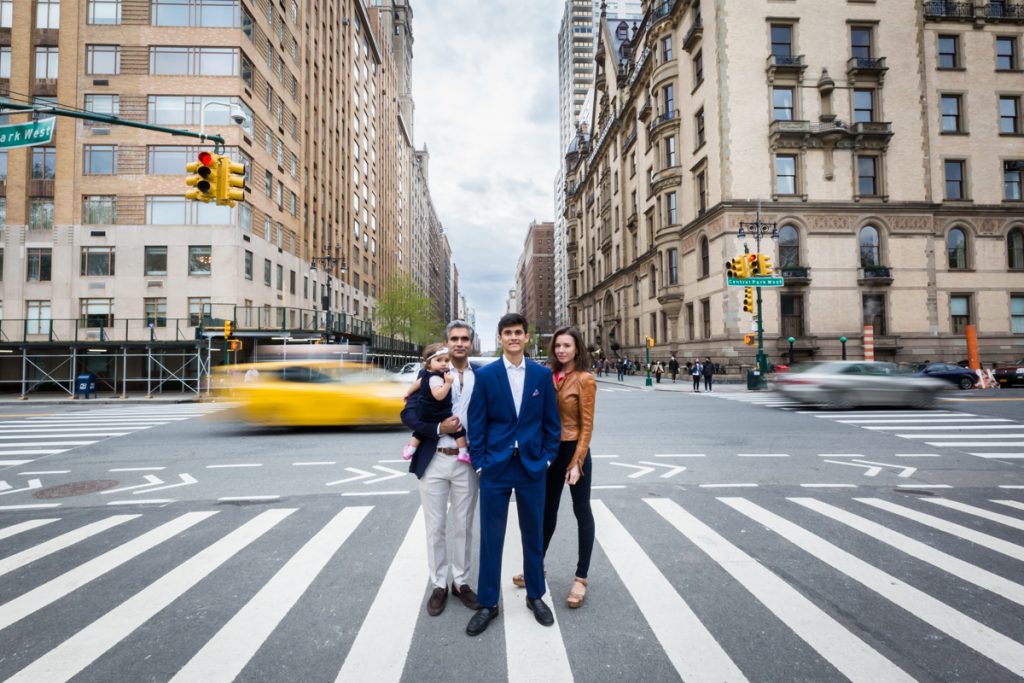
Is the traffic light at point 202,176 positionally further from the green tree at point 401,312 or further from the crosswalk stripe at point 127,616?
the green tree at point 401,312

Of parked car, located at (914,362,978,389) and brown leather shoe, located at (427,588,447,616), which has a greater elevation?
parked car, located at (914,362,978,389)

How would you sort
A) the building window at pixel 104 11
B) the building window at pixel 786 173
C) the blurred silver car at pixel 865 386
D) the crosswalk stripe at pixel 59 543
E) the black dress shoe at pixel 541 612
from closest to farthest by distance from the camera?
1. the black dress shoe at pixel 541 612
2. the crosswalk stripe at pixel 59 543
3. the blurred silver car at pixel 865 386
4. the building window at pixel 104 11
5. the building window at pixel 786 173

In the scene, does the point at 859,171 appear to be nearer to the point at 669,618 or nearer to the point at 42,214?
the point at 669,618

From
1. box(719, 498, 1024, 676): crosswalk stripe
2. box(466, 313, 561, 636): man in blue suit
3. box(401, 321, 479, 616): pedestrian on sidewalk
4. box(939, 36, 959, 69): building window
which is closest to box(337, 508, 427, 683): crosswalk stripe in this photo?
box(401, 321, 479, 616): pedestrian on sidewalk

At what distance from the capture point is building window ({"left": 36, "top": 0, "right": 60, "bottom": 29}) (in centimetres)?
2852

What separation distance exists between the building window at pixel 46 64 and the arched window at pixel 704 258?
136ft

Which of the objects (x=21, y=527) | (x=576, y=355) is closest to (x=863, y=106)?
(x=576, y=355)

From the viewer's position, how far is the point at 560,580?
410 centimetres

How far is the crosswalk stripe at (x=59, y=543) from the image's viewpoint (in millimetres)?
4516

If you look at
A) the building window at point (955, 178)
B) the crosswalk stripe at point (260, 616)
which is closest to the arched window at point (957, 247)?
the building window at point (955, 178)

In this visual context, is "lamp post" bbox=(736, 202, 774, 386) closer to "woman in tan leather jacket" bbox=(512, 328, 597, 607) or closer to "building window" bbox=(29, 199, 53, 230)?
"woman in tan leather jacket" bbox=(512, 328, 597, 607)

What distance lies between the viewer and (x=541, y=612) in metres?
3.43

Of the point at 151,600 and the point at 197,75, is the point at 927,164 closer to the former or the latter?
the point at 151,600

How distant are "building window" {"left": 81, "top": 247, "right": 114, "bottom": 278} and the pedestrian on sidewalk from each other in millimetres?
33686
